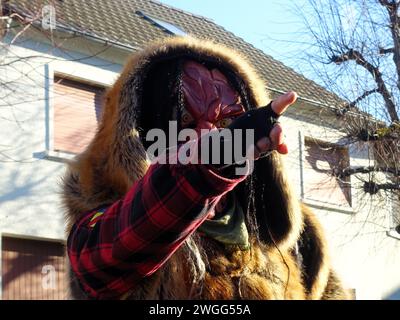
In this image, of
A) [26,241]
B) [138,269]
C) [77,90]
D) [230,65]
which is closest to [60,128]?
[77,90]

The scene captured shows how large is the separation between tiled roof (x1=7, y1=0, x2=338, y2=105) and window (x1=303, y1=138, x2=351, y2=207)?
629mm

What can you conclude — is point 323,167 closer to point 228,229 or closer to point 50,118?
point 50,118

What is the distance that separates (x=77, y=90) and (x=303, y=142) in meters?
3.27

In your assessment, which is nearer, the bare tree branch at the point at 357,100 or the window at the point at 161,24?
the bare tree branch at the point at 357,100

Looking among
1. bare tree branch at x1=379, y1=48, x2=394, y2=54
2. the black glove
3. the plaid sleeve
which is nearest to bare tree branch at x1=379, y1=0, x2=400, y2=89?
bare tree branch at x1=379, y1=48, x2=394, y2=54

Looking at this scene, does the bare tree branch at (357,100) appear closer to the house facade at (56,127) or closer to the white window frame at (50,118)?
the house facade at (56,127)

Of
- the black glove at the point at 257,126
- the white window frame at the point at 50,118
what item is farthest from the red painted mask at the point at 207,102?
the white window frame at the point at 50,118

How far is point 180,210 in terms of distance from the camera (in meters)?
1.62

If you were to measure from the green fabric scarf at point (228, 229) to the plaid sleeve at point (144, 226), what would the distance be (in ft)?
1.25

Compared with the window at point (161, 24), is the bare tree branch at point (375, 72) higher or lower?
lower

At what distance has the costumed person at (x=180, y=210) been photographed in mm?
Result: 1693

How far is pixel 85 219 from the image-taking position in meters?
2.01

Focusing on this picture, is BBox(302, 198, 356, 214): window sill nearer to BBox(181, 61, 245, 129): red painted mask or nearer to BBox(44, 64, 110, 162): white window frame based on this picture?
BBox(44, 64, 110, 162): white window frame

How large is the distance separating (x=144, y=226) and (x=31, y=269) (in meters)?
8.63
